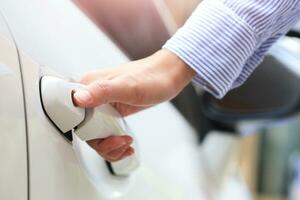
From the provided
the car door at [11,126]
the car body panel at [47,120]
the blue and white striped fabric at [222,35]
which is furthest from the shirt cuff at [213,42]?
the car door at [11,126]

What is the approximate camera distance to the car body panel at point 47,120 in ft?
1.62

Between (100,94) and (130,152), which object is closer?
(100,94)

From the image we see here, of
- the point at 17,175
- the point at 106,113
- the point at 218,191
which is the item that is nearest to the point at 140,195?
the point at 106,113

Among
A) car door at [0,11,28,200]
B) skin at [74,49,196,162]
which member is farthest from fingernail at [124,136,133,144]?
car door at [0,11,28,200]

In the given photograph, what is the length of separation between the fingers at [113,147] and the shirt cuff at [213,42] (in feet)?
0.35

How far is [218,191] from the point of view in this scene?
49.6 inches

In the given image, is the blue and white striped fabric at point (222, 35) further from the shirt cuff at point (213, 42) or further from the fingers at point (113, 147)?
the fingers at point (113, 147)

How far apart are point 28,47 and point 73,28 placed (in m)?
0.13

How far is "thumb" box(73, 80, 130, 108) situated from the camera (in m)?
0.53

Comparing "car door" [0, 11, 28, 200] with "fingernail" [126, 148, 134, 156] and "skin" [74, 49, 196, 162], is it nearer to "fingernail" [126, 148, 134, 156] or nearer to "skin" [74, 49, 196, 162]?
"skin" [74, 49, 196, 162]

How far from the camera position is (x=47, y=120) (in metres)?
0.51

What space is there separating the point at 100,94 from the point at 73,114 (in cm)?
3

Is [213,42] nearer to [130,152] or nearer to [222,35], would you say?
[222,35]

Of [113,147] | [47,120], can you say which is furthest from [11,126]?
[113,147]
